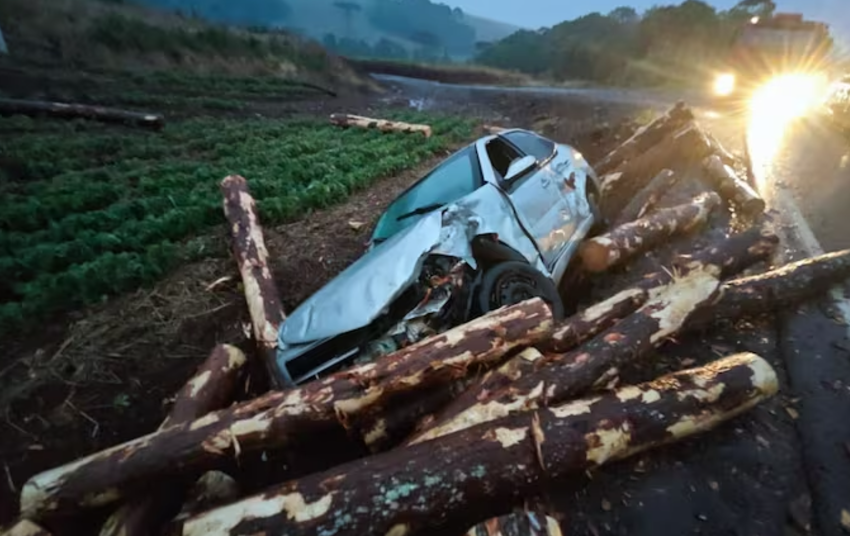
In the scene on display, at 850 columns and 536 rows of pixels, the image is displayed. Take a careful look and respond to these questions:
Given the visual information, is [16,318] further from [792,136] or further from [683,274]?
[792,136]

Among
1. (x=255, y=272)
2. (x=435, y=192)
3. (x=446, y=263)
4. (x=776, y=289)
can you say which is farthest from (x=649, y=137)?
(x=255, y=272)

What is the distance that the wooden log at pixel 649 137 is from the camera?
8.60m

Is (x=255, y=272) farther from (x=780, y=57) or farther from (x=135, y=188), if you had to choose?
(x=780, y=57)

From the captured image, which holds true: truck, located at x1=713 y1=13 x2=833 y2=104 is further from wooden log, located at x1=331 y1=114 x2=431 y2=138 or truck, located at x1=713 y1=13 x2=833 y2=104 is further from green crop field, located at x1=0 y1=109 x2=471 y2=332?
wooden log, located at x1=331 y1=114 x2=431 y2=138

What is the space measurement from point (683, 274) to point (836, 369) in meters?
1.16

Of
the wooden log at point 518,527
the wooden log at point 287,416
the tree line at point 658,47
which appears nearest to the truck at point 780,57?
the tree line at point 658,47

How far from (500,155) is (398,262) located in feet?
6.74

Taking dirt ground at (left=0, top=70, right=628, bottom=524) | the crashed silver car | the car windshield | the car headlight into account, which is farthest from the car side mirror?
the car headlight

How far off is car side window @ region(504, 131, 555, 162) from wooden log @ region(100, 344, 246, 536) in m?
3.72

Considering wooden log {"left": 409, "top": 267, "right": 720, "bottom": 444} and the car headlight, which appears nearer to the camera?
wooden log {"left": 409, "top": 267, "right": 720, "bottom": 444}

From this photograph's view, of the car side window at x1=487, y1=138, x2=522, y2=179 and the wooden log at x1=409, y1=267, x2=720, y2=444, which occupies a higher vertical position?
the car side window at x1=487, y1=138, x2=522, y2=179

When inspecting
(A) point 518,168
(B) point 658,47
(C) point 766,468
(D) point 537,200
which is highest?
(B) point 658,47

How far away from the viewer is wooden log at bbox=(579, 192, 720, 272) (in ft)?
15.6

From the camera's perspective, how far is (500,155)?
16.4 feet
